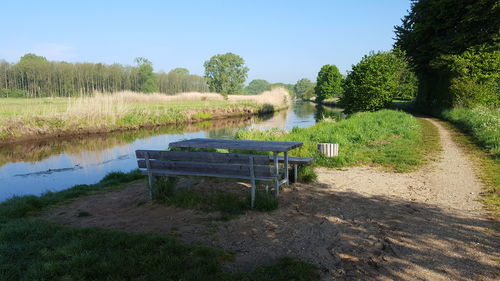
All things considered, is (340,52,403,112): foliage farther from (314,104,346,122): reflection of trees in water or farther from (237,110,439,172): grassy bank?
(237,110,439,172): grassy bank

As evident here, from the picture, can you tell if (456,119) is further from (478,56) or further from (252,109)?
(252,109)

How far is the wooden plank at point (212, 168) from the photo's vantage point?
5297mm

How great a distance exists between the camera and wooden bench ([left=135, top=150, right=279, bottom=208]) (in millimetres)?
5301

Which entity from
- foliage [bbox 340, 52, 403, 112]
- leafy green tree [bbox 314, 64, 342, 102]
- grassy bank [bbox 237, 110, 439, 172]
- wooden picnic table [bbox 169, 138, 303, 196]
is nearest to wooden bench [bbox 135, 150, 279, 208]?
wooden picnic table [bbox 169, 138, 303, 196]

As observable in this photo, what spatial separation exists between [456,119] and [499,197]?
14.2 metres

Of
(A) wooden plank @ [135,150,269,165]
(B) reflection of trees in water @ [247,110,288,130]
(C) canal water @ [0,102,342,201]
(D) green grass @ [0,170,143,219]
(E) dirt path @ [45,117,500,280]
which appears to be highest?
(A) wooden plank @ [135,150,269,165]

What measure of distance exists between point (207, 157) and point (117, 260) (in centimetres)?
238

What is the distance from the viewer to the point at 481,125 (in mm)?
13688

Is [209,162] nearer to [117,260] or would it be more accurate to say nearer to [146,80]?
[117,260]

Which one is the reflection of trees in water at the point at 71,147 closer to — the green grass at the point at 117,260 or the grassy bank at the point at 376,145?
the grassy bank at the point at 376,145

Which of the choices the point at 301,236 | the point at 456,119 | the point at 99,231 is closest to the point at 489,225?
the point at 301,236

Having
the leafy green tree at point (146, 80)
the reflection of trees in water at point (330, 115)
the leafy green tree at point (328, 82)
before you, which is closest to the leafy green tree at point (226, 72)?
the leafy green tree at point (328, 82)

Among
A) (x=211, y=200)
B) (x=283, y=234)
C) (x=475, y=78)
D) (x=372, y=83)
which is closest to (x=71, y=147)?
(x=211, y=200)

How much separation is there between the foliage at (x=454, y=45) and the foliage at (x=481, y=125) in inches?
87.2
